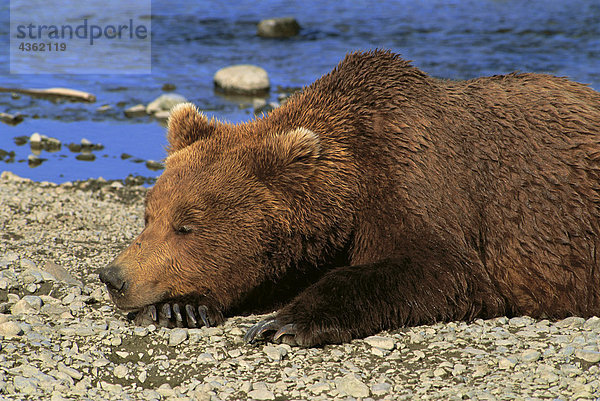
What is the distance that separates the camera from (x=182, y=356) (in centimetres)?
464

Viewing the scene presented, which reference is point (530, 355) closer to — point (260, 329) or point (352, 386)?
point (352, 386)

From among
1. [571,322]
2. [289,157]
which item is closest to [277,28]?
[289,157]

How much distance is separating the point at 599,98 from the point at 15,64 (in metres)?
12.8

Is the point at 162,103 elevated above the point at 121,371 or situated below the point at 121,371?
below

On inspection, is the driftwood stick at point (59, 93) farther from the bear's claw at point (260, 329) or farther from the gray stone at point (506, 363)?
the gray stone at point (506, 363)

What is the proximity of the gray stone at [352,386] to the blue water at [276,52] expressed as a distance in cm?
621

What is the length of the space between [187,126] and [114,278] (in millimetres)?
1206

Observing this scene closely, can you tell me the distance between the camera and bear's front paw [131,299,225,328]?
5.00 meters

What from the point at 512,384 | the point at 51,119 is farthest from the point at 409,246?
the point at 51,119

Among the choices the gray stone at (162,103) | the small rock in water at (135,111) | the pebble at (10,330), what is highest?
the pebble at (10,330)

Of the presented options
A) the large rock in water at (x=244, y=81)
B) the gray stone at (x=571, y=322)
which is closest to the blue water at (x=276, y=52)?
the large rock in water at (x=244, y=81)

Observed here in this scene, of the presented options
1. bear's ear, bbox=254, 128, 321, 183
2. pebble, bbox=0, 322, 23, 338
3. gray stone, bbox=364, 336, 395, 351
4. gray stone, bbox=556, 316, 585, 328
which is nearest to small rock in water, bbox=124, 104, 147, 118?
bear's ear, bbox=254, 128, 321, 183

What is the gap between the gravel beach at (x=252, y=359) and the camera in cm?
423

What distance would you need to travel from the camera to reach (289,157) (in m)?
5.11
